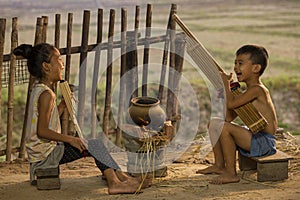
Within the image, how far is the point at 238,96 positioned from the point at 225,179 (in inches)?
31.5

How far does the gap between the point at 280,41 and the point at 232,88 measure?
462 inches

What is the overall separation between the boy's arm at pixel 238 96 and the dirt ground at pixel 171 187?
2.46 feet

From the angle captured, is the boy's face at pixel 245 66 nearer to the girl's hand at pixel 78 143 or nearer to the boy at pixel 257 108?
Result: the boy at pixel 257 108

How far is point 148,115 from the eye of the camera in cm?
625

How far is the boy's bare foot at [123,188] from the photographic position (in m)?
5.79

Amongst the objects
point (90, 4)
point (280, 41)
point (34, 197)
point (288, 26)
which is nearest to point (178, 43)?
point (34, 197)

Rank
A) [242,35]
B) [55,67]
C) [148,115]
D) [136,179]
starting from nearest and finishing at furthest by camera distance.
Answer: [55,67] → [136,179] → [148,115] → [242,35]

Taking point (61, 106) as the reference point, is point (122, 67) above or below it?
above

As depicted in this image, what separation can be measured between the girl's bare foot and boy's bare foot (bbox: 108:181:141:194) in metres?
0.76

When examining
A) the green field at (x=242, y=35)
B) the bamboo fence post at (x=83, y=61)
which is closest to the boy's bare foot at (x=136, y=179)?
the bamboo fence post at (x=83, y=61)

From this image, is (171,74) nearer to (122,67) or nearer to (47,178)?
(122,67)

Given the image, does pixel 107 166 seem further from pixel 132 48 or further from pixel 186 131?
pixel 186 131

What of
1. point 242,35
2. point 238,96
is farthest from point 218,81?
point 242,35

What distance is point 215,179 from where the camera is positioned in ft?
20.0
